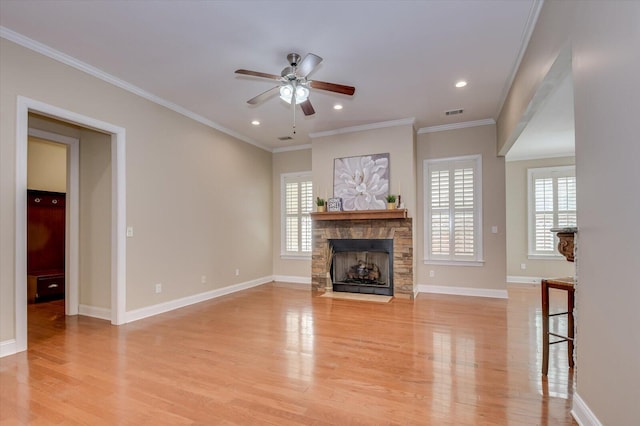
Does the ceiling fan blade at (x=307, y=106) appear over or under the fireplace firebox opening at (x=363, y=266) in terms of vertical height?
over

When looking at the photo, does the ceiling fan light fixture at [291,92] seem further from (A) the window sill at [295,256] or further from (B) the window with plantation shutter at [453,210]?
(A) the window sill at [295,256]

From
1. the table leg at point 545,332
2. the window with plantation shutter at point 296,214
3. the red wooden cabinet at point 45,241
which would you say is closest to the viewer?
the table leg at point 545,332

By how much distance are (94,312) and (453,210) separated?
583 cm

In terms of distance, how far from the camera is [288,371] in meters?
2.65

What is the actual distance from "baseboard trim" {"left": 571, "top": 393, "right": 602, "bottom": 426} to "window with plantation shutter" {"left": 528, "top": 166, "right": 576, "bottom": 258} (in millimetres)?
5795

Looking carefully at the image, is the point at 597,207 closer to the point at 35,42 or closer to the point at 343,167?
the point at 343,167

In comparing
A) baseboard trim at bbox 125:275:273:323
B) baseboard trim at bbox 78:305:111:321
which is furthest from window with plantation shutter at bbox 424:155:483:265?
baseboard trim at bbox 78:305:111:321

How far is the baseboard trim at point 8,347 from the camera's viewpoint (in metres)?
2.93

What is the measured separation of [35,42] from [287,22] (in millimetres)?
2560

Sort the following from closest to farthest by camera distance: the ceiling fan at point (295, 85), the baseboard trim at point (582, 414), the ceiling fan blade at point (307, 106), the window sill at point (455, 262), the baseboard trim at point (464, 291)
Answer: the baseboard trim at point (582, 414)
the ceiling fan at point (295, 85)
the ceiling fan blade at point (307, 106)
the baseboard trim at point (464, 291)
the window sill at point (455, 262)

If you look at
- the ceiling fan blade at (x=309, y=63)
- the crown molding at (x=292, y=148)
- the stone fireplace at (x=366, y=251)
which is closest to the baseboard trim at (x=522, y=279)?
the stone fireplace at (x=366, y=251)

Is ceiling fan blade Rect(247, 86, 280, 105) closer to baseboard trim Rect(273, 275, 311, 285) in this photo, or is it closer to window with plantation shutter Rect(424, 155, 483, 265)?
window with plantation shutter Rect(424, 155, 483, 265)

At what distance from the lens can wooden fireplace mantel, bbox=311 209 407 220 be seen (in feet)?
17.2

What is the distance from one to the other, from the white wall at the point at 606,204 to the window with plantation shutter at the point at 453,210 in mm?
3676
